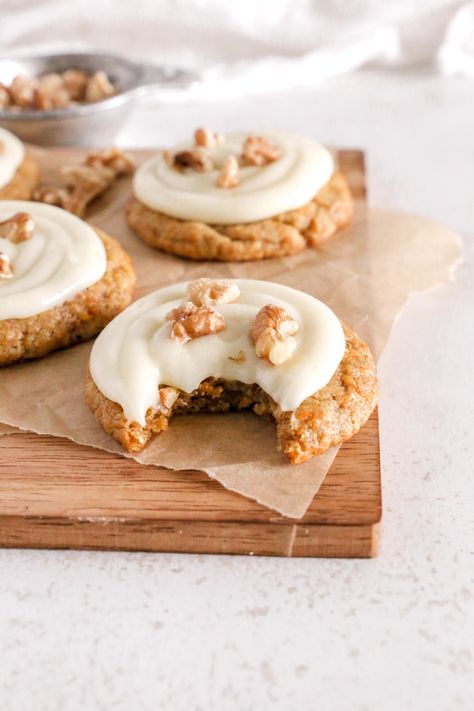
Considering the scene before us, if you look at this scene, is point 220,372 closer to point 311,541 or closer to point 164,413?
point 164,413

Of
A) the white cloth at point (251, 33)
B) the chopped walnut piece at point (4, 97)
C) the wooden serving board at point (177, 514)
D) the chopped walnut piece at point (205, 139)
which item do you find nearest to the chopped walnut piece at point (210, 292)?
the wooden serving board at point (177, 514)

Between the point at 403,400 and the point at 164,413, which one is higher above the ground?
the point at 164,413

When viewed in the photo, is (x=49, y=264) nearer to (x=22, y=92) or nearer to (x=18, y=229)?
(x=18, y=229)

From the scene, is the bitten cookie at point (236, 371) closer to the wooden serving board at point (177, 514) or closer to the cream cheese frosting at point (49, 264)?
the wooden serving board at point (177, 514)

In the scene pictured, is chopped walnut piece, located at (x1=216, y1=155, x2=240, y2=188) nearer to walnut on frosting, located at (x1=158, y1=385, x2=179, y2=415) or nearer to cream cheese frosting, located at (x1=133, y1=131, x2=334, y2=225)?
cream cheese frosting, located at (x1=133, y1=131, x2=334, y2=225)

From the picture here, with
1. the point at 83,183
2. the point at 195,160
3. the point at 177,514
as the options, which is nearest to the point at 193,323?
the point at 177,514

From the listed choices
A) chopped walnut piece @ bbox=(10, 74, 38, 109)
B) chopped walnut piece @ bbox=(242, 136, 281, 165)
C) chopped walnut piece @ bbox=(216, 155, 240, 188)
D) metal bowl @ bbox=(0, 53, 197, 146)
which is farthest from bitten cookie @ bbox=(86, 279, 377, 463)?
chopped walnut piece @ bbox=(10, 74, 38, 109)

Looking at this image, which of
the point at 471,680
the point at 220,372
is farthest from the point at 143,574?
the point at 471,680
